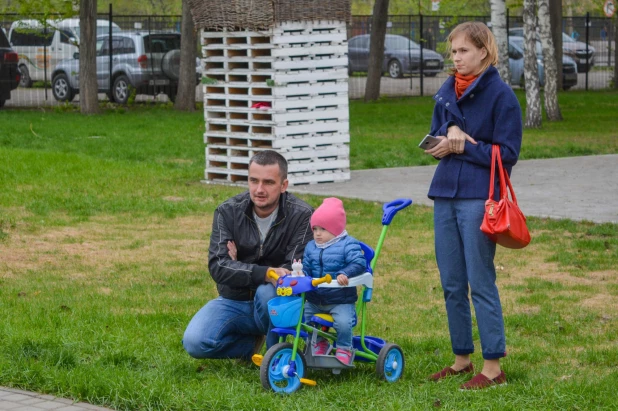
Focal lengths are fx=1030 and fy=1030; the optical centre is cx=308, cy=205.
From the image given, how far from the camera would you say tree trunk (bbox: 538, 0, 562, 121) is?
20391 mm

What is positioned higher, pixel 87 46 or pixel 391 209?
pixel 87 46

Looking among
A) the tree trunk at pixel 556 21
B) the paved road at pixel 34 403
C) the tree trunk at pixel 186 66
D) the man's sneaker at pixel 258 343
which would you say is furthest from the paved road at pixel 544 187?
the tree trunk at pixel 556 21

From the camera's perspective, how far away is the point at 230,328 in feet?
18.9

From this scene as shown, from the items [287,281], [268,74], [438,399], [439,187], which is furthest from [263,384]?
[268,74]

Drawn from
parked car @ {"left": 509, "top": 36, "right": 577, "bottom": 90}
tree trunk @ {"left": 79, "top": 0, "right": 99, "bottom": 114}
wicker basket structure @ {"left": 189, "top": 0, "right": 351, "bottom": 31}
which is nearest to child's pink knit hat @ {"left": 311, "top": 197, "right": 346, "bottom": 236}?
wicker basket structure @ {"left": 189, "top": 0, "right": 351, "bottom": 31}

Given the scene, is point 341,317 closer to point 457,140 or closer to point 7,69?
point 457,140

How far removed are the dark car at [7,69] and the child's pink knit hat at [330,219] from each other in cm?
2191

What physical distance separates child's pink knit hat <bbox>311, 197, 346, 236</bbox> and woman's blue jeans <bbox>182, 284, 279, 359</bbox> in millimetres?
534

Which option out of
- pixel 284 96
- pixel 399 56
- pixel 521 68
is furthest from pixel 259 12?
pixel 399 56

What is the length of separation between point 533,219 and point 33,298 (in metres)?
5.36

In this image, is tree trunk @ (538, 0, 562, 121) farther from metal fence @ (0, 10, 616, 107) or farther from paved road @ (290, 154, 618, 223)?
paved road @ (290, 154, 618, 223)

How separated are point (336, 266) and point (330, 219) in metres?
0.25

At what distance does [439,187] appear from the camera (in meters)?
5.30

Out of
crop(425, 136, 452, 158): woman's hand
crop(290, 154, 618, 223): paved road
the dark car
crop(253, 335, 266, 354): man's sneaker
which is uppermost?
the dark car
